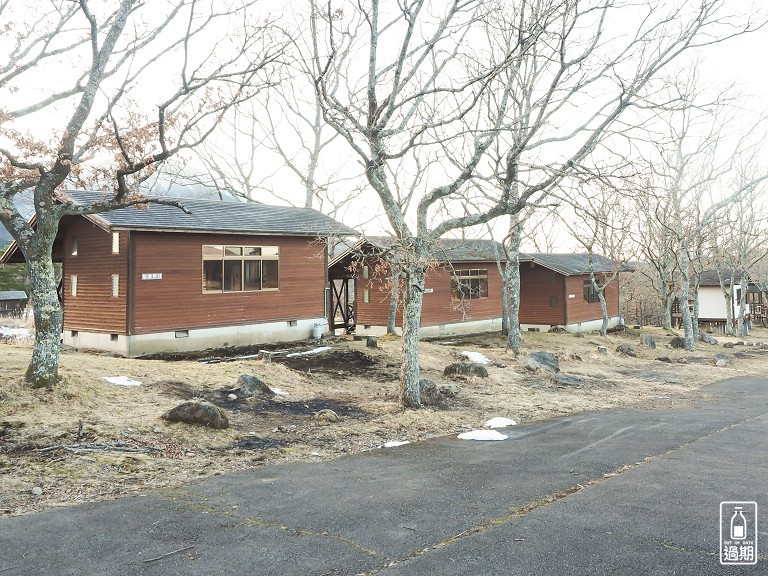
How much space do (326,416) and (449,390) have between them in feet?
11.7

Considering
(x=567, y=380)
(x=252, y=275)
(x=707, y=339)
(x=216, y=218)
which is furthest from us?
(x=707, y=339)

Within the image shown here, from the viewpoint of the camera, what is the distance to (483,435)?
9.06 meters

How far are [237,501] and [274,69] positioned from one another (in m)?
9.23

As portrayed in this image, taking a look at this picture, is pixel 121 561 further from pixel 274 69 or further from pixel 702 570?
pixel 274 69

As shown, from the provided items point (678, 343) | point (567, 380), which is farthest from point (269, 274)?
point (678, 343)

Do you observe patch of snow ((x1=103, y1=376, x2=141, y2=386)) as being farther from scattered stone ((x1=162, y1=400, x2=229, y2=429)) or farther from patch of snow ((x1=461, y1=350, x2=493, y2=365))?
patch of snow ((x1=461, y1=350, x2=493, y2=365))

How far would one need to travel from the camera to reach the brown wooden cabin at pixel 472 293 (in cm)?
2633

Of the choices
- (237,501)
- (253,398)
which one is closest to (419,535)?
(237,501)

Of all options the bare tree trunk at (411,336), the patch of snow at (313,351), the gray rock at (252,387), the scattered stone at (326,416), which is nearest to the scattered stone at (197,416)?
the scattered stone at (326,416)

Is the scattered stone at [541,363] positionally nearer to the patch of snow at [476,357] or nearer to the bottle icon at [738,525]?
the patch of snow at [476,357]

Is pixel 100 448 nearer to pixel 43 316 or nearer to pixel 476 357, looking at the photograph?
pixel 43 316

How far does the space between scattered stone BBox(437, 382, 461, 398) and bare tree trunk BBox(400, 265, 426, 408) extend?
163cm

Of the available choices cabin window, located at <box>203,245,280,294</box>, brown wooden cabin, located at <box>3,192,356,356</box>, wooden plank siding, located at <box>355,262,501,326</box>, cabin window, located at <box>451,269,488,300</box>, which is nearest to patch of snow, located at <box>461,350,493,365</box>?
brown wooden cabin, located at <box>3,192,356,356</box>

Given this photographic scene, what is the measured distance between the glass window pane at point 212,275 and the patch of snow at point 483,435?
38.7 feet
